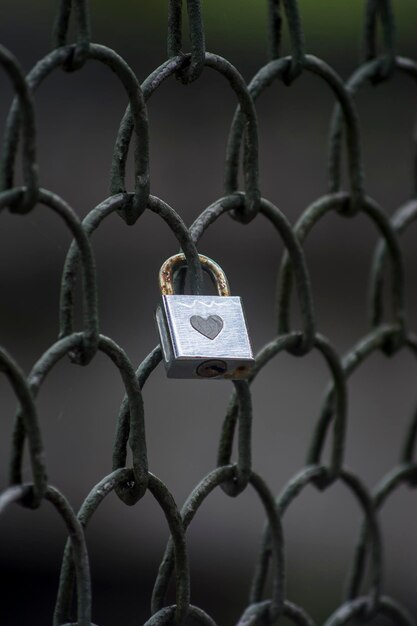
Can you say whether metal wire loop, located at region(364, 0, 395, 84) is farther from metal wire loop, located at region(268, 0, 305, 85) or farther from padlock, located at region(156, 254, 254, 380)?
padlock, located at region(156, 254, 254, 380)

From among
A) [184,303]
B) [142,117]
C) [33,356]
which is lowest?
[33,356]

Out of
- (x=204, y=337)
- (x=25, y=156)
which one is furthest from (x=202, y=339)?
(x=25, y=156)

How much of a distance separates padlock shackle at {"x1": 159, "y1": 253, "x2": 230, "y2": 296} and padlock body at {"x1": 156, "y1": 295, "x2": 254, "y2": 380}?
0.03 m

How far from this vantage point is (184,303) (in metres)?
0.76

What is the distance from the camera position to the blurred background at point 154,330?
300cm

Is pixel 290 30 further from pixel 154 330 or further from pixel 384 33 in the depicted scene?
pixel 154 330

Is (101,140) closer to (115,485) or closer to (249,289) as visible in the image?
(249,289)

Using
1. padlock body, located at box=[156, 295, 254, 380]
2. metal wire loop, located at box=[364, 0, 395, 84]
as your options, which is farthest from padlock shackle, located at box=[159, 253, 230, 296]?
metal wire loop, located at box=[364, 0, 395, 84]

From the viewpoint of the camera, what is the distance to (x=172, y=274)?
2.67ft

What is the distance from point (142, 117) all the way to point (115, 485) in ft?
0.75

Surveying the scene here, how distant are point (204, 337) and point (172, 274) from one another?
8 cm

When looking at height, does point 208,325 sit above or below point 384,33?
below

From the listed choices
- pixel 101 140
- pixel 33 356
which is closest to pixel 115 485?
pixel 33 356

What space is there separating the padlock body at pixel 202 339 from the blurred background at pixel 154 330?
83.9 inches
